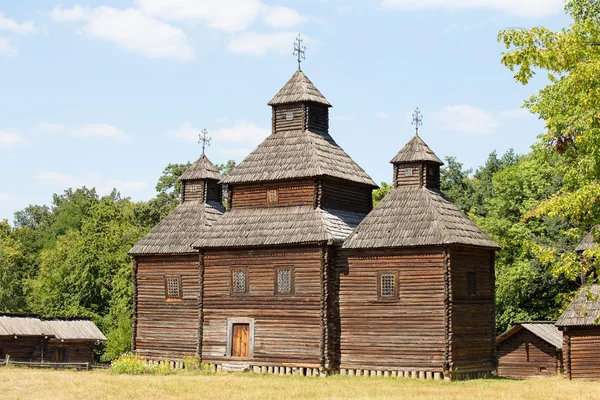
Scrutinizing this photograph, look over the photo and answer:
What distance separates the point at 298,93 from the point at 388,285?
35.4 feet

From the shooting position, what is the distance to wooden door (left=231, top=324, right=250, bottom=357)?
39625 mm

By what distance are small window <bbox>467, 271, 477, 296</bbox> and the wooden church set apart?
0.27ft

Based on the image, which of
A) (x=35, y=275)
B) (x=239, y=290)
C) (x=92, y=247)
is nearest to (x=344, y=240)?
(x=239, y=290)

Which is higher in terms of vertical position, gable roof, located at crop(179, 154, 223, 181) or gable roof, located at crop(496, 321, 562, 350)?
gable roof, located at crop(179, 154, 223, 181)

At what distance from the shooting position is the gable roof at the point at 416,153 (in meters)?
39.8

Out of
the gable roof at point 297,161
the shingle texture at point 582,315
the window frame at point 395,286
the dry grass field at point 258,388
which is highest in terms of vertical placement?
the gable roof at point 297,161

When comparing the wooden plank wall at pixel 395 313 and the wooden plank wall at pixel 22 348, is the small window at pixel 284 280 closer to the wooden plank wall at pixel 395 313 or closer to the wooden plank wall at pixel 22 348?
the wooden plank wall at pixel 395 313

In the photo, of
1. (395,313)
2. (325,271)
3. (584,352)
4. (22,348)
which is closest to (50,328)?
(22,348)

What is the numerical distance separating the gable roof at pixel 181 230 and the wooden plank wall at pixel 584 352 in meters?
17.8

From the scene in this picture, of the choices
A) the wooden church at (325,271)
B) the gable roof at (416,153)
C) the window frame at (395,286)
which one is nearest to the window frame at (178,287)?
the wooden church at (325,271)

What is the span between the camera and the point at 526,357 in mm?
47906

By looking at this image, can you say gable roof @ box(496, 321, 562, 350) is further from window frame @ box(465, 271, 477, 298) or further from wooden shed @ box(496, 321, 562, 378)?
window frame @ box(465, 271, 477, 298)

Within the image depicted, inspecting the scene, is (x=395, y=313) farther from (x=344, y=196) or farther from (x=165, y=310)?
(x=165, y=310)

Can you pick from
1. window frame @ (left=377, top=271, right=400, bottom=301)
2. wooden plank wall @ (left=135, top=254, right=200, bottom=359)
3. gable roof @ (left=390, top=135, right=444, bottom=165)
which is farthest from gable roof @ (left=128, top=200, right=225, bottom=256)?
gable roof @ (left=390, top=135, right=444, bottom=165)
